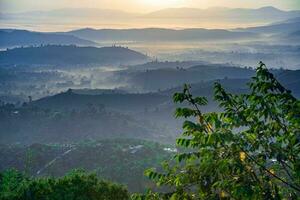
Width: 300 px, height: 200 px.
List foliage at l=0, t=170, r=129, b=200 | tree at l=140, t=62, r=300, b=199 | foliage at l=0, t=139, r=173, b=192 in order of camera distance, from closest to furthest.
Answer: tree at l=140, t=62, r=300, b=199
foliage at l=0, t=170, r=129, b=200
foliage at l=0, t=139, r=173, b=192

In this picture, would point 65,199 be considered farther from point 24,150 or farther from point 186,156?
point 24,150

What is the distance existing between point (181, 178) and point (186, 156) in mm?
1321

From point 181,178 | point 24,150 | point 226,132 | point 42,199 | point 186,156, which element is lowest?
point 24,150

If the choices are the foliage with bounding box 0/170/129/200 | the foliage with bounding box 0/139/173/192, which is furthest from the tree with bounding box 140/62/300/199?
the foliage with bounding box 0/139/173/192

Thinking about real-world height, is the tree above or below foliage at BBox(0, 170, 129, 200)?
above

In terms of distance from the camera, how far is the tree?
50.8 ft

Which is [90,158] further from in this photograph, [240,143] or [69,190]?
[240,143]

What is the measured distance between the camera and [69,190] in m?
Answer: 42.5

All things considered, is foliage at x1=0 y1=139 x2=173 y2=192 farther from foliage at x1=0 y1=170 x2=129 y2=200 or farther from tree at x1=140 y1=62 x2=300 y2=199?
tree at x1=140 y1=62 x2=300 y2=199

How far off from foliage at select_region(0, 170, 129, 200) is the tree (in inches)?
1037

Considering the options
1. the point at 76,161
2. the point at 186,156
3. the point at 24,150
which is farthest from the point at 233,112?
the point at 24,150

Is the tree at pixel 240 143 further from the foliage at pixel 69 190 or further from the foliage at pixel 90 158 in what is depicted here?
the foliage at pixel 90 158

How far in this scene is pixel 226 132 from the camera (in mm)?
15820

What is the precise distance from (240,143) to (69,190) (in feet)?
95.3
